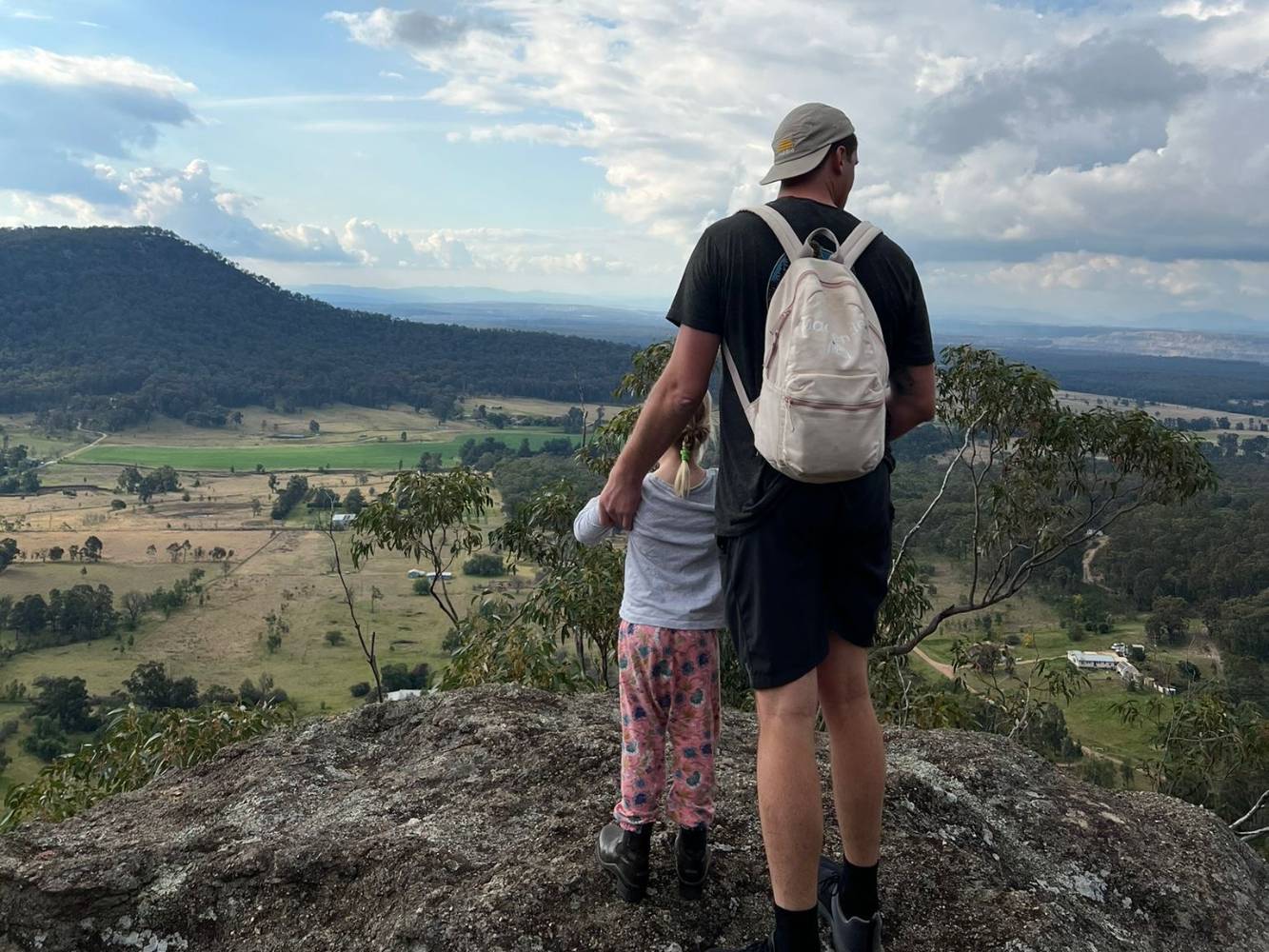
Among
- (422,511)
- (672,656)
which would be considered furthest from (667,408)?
(422,511)

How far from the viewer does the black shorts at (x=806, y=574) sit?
1960 millimetres

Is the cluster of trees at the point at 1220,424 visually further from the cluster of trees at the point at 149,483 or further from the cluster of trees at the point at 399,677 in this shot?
the cluster of trees at the point at 149,483

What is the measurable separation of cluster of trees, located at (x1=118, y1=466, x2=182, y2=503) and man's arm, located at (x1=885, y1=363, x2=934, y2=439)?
56059 mm

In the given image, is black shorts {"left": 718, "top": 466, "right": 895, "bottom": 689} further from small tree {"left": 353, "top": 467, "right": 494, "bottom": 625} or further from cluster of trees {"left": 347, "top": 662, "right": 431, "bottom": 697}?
cluster of trees {"left": 347, "top": 662, "right": 431, "bottom": 697}

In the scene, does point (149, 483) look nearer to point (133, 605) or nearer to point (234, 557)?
point (234, 557)

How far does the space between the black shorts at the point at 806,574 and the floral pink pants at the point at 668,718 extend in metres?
0.29

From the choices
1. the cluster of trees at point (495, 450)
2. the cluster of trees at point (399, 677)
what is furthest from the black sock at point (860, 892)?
the cluster of trees at point (495, 450)

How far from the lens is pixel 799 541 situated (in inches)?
78.0

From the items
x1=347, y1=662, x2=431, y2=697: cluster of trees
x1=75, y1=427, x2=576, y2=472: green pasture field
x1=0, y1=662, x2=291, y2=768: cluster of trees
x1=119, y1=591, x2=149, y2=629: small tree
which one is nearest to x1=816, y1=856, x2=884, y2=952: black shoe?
x1=0, y1=662, x2=291, y2=768: cluster of trees

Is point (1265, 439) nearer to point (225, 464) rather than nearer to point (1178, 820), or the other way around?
point (1178, 820)

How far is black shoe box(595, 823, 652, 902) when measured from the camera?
7.63 feet

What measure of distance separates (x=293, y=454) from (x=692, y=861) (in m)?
64.9

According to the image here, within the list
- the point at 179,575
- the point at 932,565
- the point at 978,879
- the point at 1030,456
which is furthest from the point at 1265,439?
the point at 978,879

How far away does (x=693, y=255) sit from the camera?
2045 millimetres
